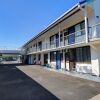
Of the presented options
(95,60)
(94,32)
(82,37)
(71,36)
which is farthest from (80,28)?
(95,60)

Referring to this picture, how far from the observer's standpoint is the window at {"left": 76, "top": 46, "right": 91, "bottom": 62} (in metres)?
16.1

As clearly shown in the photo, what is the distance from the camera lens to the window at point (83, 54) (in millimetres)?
16062

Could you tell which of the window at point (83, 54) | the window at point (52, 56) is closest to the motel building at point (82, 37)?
the window at point (83, 54)

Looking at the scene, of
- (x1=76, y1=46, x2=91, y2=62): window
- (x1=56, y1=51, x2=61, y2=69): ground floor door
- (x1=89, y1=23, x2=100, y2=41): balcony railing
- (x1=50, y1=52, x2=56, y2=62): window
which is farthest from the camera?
(x1=50, y1=52, x2=56, y2=62): window

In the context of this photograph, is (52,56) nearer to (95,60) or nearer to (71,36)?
(71,36)

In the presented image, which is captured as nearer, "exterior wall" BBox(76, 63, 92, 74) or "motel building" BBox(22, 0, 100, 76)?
"motel building" BBox(22, 0, 100, 76)

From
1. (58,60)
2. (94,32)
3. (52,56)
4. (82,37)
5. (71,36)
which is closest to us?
(94,32)

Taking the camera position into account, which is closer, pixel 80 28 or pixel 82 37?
pixel 82 37

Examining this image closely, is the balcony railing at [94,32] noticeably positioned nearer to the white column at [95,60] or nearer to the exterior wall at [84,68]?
the white column at [95,60]

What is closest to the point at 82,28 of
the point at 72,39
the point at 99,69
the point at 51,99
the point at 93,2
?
the point at 72,39

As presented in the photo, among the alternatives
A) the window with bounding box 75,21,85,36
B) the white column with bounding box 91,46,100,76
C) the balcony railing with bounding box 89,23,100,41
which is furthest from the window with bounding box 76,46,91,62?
the balcony railing with bounding box 89,23,100,41

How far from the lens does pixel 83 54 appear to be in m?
17.0

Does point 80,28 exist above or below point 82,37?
above

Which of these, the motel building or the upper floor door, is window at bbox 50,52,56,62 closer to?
the motel building
